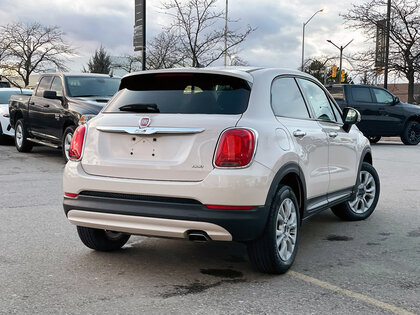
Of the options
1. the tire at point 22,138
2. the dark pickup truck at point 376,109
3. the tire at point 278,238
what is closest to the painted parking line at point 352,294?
the tire at point 278,238

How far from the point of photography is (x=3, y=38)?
49875mm

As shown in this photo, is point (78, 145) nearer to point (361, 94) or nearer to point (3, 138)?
point (3, 138)

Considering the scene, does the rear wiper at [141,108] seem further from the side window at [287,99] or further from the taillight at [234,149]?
the side window at [287,99]

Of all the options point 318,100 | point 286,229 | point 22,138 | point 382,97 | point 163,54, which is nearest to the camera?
point 286,229

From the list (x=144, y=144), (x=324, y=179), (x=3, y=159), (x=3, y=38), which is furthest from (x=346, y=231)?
(x=3, y=38)

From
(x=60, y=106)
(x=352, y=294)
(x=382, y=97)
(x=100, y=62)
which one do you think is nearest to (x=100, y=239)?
(x=352, y=294)

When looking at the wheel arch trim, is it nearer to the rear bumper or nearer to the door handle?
the rear bumper

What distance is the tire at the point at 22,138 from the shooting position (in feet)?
44.2

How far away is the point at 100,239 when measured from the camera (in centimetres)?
495

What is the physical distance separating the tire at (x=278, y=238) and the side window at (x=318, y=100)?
1277mm

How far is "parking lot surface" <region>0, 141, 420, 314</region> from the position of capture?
146 inches

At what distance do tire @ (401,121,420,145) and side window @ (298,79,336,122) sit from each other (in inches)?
561

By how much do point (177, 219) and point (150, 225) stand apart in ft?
0.76

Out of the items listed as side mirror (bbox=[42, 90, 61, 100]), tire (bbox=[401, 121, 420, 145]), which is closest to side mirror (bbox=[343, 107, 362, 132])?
side mirror (bbox=[42, 90, 61, 100])
